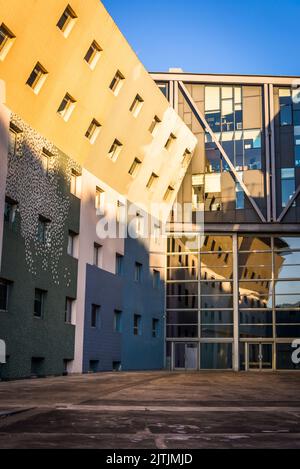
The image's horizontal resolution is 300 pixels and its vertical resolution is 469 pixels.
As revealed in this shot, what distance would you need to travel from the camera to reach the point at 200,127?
40.7 metres

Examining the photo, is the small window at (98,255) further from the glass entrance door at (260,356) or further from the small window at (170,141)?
the glass entrance door at (260,356)

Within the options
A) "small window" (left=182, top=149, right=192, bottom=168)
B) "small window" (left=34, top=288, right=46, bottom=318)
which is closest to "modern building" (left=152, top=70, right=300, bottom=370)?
"small window" (left=182, top=149, right=192, bottom=168)

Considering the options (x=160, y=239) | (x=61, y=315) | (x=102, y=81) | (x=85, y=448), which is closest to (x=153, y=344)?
(x=160, y=239)

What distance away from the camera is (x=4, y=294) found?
23328mm

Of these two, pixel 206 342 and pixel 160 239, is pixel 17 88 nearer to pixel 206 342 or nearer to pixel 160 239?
pixel 160 239

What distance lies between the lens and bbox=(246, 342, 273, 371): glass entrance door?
3841 centimetres

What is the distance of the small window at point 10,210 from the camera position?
78.2ft

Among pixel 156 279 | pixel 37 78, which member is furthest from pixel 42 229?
pixel 156 279

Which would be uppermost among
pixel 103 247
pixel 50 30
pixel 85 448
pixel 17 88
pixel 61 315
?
pixel 50 30

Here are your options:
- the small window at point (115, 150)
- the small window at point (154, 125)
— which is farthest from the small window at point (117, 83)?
the small window at point (154, 125)

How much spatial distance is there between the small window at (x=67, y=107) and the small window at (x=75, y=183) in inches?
124

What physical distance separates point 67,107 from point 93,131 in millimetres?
3000

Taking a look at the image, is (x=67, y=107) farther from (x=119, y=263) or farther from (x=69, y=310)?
(x=119, y=263)
